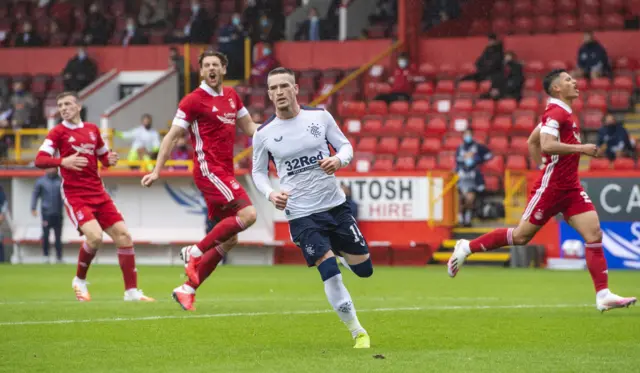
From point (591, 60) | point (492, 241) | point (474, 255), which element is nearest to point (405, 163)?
point (474, 255)

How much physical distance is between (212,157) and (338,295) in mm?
3974

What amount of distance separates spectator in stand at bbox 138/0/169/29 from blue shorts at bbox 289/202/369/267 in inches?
1101

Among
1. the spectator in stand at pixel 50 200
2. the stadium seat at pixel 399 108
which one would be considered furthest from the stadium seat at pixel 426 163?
the spectator in stand at pixel 50 200

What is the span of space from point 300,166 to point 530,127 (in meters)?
17.8

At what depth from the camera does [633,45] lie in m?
29.1

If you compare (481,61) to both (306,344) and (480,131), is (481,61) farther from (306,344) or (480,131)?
(306,344)

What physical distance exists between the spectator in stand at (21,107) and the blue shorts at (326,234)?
2395 centimetres

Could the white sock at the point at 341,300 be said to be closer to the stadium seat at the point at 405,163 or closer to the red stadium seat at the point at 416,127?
the stadium seat at the point at 405,163

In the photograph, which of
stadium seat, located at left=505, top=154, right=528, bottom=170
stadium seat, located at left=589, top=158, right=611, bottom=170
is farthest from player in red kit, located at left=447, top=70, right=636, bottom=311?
stadium seat, located at left=505, top=154, right=528, bottom=170

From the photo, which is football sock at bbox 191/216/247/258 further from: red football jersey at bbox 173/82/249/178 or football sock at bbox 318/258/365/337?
football sock at bbox 318/258/365/337

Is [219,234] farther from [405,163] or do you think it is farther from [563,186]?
[405,163]

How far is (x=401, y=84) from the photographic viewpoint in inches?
1169

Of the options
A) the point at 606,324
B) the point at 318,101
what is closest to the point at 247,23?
the point at 318,101

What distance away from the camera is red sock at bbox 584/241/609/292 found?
12.2m
